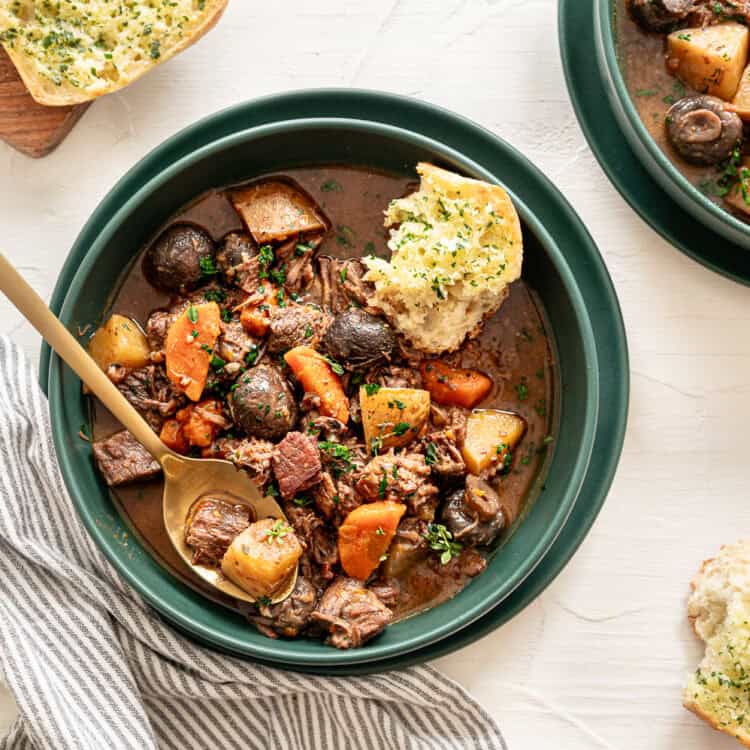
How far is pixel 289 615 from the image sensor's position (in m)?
3.78

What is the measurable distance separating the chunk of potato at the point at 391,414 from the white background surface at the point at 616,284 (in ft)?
3.20

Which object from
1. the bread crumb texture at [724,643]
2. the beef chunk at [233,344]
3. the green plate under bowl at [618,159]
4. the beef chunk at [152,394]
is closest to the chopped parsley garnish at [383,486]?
the beef chunk at [233,344]

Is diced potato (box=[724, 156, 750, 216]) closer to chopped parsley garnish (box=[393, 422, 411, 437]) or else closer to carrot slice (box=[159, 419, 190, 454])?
chopped parsley garnish (box=[393, 422, 411, 437])

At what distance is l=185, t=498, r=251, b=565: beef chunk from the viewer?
3.83 metres

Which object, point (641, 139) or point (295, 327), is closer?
point (641, 139)

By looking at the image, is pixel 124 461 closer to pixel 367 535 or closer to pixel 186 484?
pixel 186 484

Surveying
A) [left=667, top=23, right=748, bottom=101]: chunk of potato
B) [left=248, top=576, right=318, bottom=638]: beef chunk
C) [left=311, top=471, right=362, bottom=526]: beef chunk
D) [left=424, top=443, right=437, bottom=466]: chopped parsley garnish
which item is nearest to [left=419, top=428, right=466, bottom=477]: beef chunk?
[left=424, top=443, right=437, bottom=466]: chopped parsley garnish

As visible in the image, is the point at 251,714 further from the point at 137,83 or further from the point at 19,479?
the point at 137,83

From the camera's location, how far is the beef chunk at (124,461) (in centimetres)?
384

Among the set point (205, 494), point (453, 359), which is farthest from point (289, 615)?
point (453, 359)

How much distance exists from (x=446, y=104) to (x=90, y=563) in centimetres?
249

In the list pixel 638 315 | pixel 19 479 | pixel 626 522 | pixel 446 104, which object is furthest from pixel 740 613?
pixel 19 479

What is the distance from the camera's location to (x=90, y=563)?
13.1 ft

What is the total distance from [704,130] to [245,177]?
6.29 ft
